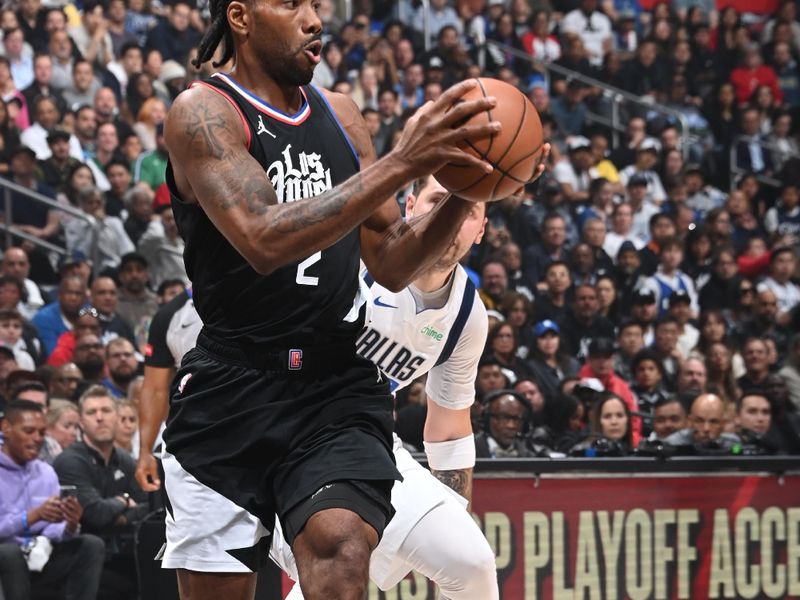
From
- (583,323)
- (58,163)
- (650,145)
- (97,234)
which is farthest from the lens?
(650,145)

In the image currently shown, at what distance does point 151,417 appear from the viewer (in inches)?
277

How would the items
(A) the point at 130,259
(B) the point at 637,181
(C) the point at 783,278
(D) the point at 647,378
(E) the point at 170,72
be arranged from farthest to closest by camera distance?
1. (B) the point at 637,181
2. (C) the point at 783,278
3. (E) the point at 170,72
4. (D) the point at 647,378
5. (A) the point at 130,259

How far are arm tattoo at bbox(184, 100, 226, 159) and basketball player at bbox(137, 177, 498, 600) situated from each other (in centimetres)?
155

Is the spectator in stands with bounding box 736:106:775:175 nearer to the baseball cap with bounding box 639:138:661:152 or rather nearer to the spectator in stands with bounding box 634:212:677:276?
the baseball cap with bounding box 639:138:661:152

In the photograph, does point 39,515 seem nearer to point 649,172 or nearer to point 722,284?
point 722,284

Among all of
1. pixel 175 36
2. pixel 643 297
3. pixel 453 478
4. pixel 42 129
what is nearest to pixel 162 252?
pixel 42 129

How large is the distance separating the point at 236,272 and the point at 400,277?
47cm

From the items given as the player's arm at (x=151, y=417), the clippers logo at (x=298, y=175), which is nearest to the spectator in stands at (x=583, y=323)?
the player's arm at (x=151, y=417)

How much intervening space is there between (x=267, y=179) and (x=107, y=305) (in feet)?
23.3

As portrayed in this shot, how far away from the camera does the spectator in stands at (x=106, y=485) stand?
24.3 ft

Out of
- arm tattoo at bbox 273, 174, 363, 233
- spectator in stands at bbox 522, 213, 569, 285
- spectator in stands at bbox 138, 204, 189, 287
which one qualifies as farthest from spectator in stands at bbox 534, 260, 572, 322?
arm tattoo at bbox 273, 174, 363, 233

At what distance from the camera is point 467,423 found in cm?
548

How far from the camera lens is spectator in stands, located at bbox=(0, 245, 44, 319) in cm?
1032

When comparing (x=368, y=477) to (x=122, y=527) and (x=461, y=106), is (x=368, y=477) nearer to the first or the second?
(x=461, y=106)
